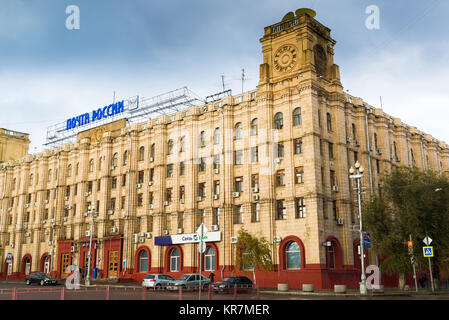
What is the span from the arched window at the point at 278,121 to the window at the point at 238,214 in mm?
8792

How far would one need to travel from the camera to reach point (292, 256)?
4253cm

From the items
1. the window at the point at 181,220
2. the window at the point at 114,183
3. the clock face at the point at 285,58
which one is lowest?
the window at the point at 181,220

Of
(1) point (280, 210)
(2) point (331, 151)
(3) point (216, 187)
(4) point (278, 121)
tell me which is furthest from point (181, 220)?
(2) point (331, 151)

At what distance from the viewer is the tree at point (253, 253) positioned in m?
40.3

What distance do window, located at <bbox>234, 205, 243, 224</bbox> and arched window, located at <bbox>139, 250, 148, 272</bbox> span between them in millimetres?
13409

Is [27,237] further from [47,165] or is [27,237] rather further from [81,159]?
[81,159]

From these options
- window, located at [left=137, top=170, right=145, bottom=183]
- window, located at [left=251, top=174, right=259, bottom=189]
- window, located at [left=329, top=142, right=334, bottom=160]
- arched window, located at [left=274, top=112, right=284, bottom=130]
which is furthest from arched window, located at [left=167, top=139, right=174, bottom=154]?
window, located at [left=329, top=142, right=334, bottom=160]

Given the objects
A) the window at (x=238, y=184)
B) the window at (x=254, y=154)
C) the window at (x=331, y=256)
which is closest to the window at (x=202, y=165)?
the window at (x=238, y=184)

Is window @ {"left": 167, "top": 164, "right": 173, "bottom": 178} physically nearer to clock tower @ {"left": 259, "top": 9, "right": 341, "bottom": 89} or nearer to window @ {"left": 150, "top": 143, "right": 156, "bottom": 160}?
window @ {"left": 150, "top": 143, "right": 156, "bottom": 160}

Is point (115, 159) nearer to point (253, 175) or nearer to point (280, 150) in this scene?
point (253, 175)

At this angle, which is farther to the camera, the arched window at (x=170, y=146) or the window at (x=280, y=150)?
the arched window at (x=170, y=146)

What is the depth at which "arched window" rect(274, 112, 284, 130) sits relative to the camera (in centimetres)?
4591

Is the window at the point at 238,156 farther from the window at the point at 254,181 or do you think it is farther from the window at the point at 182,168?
the window at the point at 182,168
